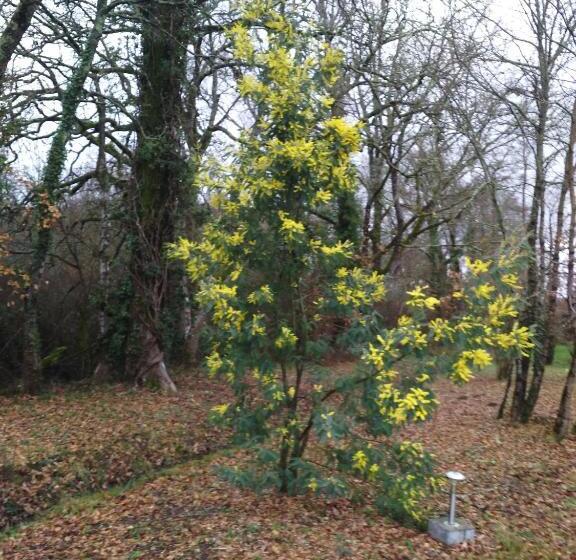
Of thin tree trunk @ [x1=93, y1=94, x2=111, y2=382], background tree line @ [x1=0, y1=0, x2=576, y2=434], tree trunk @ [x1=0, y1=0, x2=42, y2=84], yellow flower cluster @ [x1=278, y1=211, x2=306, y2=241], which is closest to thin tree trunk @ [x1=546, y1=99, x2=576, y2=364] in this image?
background tree line @ [x1=0, y1=0, x2=576, y2=434]

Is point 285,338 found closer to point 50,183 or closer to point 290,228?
point 290,228

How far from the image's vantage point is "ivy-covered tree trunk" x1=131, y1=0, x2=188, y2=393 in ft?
41.4

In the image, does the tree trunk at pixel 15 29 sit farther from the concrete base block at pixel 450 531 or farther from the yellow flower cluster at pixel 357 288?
the concrete base block at pixel 450 531

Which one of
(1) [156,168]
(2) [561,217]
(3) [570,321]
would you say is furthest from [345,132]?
(1) [156,168]

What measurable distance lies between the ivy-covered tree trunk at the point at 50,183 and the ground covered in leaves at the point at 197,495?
3.06 ft

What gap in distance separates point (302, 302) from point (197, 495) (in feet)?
9.48

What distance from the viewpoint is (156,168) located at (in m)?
13.0

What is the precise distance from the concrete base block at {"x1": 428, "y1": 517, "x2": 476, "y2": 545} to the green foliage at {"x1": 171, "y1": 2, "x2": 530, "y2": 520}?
0.26 metres

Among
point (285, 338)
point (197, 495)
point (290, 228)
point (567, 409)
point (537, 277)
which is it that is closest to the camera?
point (290, 228)

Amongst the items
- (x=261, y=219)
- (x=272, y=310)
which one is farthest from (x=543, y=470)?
(x=261, y=219)

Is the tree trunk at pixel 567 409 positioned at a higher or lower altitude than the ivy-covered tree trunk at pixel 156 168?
lower

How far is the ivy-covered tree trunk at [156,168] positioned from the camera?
41.4 feet

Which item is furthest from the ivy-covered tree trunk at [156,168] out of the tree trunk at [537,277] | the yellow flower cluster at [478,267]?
the yellow flower cluster at [478,267]

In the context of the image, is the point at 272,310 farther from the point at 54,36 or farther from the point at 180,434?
the point at 54,36
